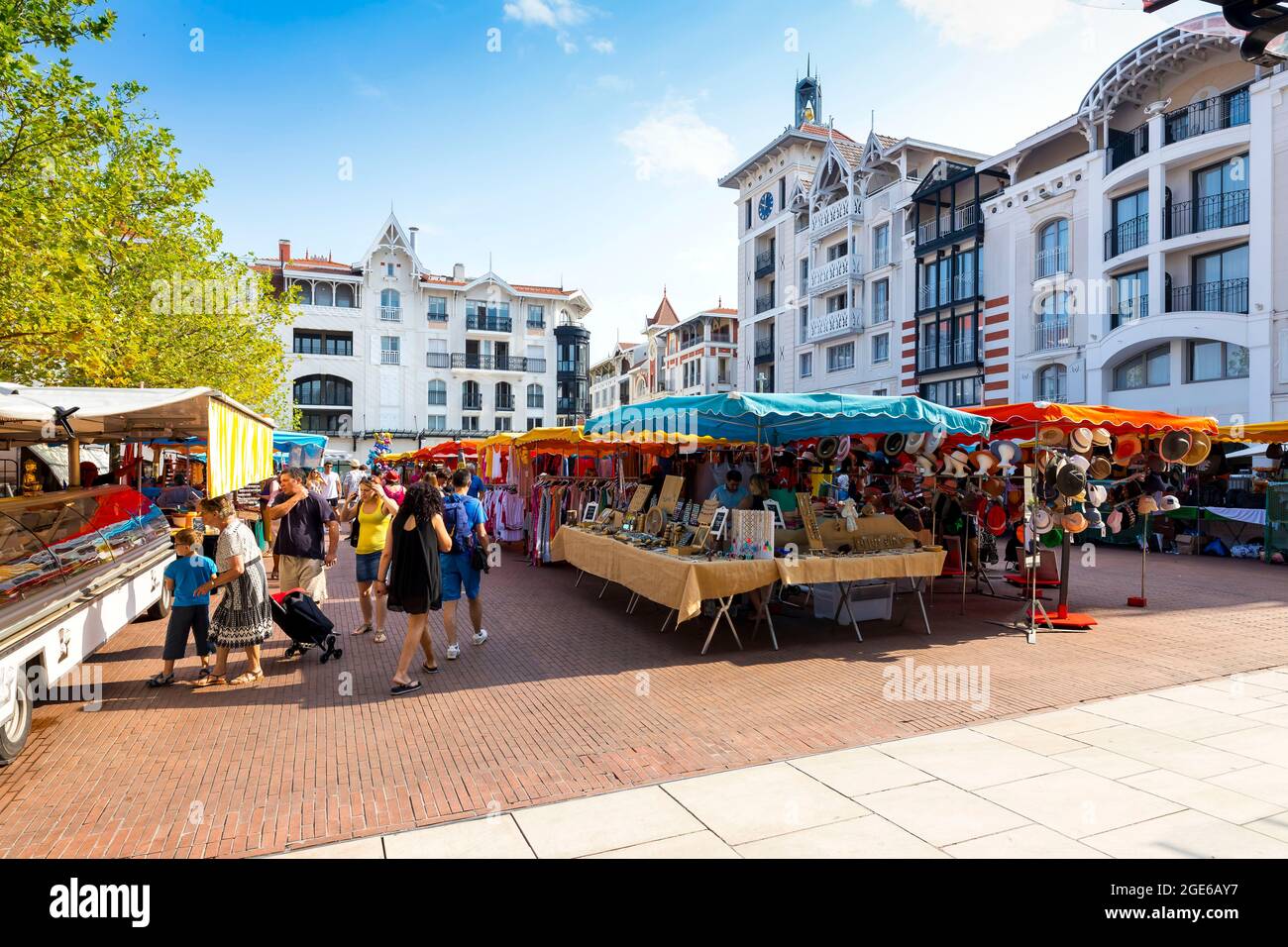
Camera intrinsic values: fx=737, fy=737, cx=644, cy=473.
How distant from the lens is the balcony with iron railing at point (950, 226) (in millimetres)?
27172

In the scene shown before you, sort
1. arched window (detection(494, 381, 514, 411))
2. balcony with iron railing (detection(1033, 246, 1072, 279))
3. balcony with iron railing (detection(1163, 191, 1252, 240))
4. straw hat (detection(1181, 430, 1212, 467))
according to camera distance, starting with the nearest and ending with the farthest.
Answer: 1. straw hat (detection(1181, 430, 1212, 467))
2. balcony with iron railing (detection(1163, 191, 1252, 240))
3. balcony with iron railing (detection(1033, 246, 1072, 279))
4. arched window (detection(494, 381, 514, 411))

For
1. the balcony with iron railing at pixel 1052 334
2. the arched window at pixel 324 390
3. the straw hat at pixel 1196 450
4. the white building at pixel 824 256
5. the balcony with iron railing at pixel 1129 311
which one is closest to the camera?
the straw hat at pixel 1196 450

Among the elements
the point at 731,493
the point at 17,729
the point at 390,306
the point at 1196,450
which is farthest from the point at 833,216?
the point at 17,729

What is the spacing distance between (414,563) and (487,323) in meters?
45.6

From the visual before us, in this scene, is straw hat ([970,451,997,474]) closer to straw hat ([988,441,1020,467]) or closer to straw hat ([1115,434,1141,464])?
straw hat ([988,441,1020,467])

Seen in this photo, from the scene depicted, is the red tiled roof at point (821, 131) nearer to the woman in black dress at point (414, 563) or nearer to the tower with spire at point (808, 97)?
the tower with spire at point (808, 97)

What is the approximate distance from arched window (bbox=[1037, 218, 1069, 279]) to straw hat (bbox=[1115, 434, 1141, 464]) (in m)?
16.4

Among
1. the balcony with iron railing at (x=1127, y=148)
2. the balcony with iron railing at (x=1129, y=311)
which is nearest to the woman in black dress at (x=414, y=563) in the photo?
the balcony with iron railing at (x=1129, y=311)

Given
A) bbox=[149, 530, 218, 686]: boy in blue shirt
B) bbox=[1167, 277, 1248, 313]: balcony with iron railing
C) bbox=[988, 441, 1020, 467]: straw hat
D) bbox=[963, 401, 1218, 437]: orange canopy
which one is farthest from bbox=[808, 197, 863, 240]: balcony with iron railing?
→ bbox=[149, 530, 218, 686]: boy in blue shirt

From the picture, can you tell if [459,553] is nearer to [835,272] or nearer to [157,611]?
[157,611]

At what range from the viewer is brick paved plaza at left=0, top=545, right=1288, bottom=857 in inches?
167

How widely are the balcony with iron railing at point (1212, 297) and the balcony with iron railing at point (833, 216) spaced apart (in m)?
13.9
